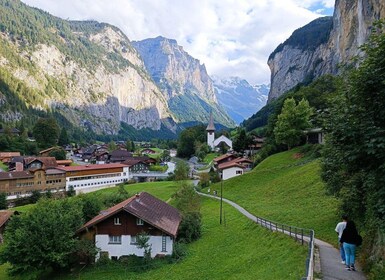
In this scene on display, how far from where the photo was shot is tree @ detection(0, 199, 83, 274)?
2869 centimetres

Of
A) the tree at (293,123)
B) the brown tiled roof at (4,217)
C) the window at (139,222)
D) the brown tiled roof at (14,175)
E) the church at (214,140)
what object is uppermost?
the tree at (293,123)

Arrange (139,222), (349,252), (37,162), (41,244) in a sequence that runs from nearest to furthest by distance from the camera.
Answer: (349,252) → (41,244) → (139,222) → (37,162)

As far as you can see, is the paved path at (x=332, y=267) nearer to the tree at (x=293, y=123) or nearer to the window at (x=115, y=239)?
the window at (x=115, y=239)

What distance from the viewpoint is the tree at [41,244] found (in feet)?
94.1

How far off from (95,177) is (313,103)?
190 ft

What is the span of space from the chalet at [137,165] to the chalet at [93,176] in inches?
268

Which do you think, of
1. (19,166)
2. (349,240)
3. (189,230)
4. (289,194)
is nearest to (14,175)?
(19,166)

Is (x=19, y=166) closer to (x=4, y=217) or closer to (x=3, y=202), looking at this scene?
(x=3, y=202)

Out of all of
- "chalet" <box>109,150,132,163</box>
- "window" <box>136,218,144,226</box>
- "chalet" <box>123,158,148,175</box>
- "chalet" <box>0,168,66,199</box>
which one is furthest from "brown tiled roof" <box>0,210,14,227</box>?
"chalet" <box>109,150,132,163</box>

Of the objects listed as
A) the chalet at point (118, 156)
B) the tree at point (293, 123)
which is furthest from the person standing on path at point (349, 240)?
the chalet at point (118, 156)

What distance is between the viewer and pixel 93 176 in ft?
294

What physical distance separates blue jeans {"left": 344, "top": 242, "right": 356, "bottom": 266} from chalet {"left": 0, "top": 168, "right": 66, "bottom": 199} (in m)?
76.9

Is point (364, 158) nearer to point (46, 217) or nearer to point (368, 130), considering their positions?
point (368, 130)

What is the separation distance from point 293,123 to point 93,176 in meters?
52.4
